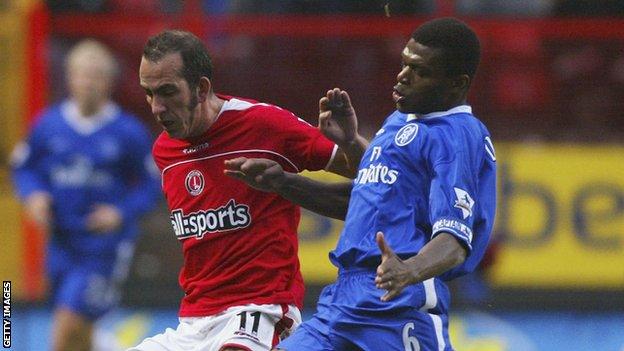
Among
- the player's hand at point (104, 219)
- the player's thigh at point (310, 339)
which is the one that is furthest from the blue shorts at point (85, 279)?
the player's thigh at point (310, 339)

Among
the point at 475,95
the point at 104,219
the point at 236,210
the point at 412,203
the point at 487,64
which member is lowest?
the point at 475,95

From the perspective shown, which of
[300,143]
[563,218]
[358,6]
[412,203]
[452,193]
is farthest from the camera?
[358,6]

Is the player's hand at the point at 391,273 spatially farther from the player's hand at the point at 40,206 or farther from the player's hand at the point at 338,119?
the player's hand at the point at 40,206

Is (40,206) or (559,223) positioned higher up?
(40,206)

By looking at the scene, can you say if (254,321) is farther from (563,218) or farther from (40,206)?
(563,218)

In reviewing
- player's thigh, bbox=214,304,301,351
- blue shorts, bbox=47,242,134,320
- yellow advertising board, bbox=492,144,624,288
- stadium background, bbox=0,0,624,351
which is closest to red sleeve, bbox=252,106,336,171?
player's thigh, bbox=214,304,301,351

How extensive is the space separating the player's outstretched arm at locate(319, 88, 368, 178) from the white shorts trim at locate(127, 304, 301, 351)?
663 mm

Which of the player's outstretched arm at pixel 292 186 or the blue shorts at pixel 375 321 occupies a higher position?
the player's outstretched arm at pixel 292 186

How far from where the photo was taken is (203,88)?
5664 millimetres

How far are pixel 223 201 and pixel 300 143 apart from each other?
399 mm

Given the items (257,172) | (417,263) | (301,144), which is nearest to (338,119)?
(301,144)

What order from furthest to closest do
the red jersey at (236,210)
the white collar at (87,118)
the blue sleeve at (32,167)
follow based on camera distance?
the white collar at (87,118)
the blue sleeve at (32,167)
the red jersey at (236,210)

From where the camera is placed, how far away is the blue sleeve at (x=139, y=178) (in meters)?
9.88

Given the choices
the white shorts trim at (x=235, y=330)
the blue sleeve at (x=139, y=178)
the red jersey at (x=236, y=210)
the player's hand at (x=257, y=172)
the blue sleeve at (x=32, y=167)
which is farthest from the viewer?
the blue sleeve at (x=139, y=178)
